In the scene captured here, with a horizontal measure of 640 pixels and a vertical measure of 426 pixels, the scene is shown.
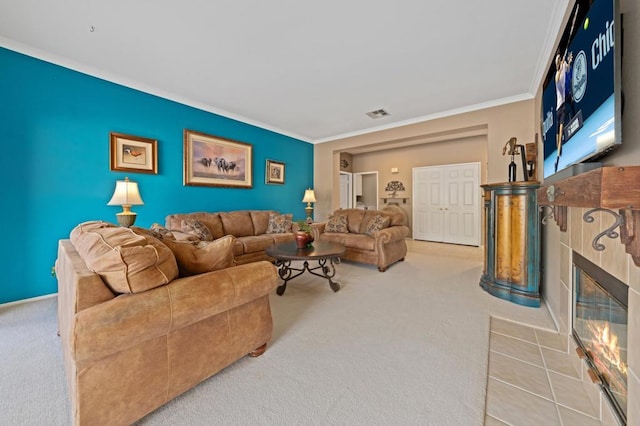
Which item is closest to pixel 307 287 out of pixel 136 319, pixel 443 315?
pixel 443 315

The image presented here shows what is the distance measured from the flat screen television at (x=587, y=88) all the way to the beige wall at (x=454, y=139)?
207 centimetres

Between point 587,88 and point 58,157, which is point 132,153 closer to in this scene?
point 58,157

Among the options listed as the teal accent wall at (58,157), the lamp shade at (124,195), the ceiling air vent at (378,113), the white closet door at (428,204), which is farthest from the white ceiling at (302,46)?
the white closet door at (428,204)

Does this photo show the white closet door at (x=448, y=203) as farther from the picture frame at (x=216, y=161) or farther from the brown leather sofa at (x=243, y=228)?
the picture frame at (x=216, y=161)

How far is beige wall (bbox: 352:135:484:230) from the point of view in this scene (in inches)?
222

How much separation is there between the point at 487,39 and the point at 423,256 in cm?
341

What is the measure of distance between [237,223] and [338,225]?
5.81 feet

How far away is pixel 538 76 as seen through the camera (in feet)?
9.64

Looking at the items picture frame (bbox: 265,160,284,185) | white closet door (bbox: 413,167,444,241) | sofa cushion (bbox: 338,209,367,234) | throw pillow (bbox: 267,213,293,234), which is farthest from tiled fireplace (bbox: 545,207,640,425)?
picture frame (bbox: 265,160,284,185)

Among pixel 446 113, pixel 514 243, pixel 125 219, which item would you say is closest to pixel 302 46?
pixel 125 219

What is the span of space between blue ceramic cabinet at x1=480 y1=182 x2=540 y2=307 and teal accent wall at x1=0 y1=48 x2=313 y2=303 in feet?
14.1

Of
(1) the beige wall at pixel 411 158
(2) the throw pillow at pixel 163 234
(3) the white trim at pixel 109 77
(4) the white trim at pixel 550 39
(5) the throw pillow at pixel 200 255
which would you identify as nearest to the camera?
(5) the throw pillow at pixel 200 255

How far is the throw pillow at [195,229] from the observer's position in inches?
136

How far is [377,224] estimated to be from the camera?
4.05 metres
